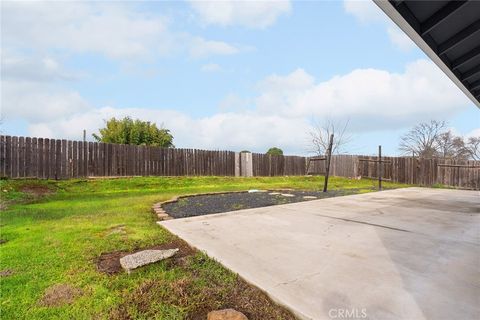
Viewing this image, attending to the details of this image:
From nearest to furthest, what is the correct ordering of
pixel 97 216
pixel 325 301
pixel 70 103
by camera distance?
1. pixel 325 301
2. pixel 97 216
3. pixel 70 103

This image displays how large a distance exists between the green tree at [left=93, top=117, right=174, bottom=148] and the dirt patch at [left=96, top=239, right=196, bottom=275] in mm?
13883

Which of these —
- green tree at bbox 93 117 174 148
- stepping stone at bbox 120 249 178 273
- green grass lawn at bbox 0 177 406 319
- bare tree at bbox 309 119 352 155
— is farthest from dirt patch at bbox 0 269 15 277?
bare tree at bbox 309 119 352 155

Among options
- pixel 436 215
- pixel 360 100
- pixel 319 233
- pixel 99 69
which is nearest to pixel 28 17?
pixel 99 69

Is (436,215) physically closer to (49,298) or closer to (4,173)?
(49,298)

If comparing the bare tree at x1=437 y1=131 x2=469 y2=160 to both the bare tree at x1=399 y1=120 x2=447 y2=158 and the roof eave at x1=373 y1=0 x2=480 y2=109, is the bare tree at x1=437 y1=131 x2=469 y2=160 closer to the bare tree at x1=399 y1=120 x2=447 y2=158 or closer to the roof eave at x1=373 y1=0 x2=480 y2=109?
the bare tree at x1=399 y1=120 x2=447 y2=158

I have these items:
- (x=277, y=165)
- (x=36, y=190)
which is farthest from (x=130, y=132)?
(x=277, y=165)

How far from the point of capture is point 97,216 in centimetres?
387

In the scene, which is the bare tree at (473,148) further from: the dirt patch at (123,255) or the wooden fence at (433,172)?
the dirt patch at (123,255)

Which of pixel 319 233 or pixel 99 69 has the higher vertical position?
pixel 99 69

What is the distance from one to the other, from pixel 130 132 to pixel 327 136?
13.6 metres

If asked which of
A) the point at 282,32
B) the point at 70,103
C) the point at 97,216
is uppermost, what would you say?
the point at 282,32

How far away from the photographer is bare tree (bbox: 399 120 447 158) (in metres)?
23.2

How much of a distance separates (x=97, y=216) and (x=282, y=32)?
21.0 ft

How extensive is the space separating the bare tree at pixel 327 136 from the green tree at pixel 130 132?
11.4 metres
